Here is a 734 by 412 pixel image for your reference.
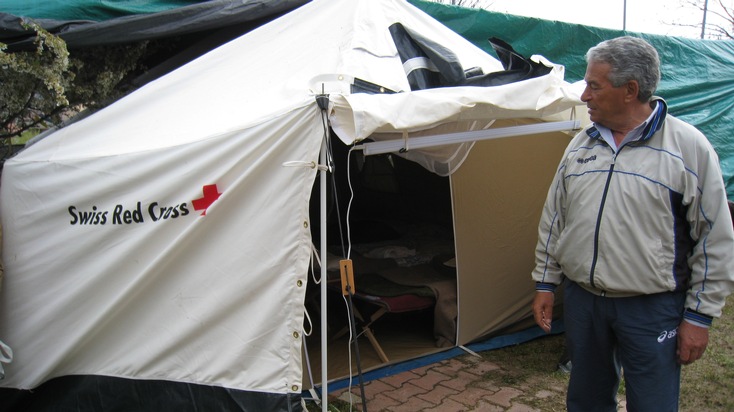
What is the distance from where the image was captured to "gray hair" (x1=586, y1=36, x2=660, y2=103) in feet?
7.57

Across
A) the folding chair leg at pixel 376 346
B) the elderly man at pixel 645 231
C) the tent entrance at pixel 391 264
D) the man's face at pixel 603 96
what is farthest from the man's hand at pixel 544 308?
the folding chair leg at pixel 376 346

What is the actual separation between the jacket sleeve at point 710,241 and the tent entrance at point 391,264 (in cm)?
158

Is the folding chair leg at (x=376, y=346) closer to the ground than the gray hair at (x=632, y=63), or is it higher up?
closer to the ground

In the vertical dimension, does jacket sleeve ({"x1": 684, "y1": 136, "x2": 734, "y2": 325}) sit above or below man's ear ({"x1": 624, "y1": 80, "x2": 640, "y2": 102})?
below

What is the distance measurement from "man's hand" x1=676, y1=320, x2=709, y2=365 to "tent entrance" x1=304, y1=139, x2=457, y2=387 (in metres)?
1.55

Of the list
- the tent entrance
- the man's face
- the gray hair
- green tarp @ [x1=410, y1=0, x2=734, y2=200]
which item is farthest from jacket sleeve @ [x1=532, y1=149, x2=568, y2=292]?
green tarp @ [x1=410, y1=0, x2=734, y2=200]

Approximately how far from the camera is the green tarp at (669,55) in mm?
5551

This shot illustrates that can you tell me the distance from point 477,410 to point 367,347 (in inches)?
45.5

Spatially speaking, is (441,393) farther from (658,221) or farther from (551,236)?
(658,221)

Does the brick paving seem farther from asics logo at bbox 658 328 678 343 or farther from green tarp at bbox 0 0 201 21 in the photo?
green tarp at bbox 0 0 201 21

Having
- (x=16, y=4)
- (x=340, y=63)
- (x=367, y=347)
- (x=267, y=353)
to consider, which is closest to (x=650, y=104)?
(x=340, y=63)

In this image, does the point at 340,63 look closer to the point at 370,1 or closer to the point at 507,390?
the point at 370,1

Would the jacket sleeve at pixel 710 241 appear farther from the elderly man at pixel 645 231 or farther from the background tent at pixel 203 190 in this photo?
the background tent at pixel 203 190

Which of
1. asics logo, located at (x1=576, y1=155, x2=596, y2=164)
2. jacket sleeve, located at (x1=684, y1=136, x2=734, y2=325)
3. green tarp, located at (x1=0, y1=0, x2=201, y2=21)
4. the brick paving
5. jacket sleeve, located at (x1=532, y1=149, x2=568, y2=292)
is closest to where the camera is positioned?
jacket sleeve, located at (x1=684, y1=136, x2=734, y2=325)
